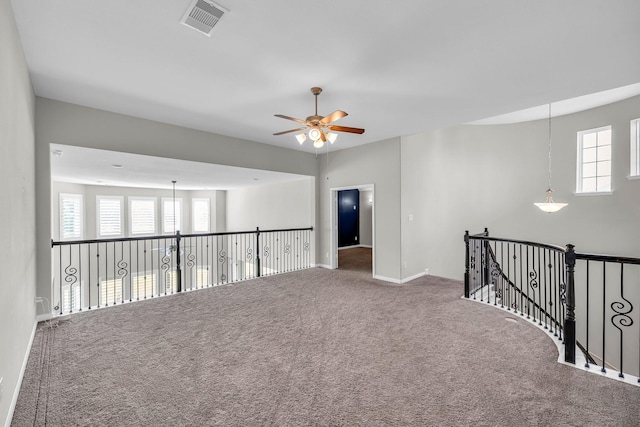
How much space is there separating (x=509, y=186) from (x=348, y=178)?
4.28 meters

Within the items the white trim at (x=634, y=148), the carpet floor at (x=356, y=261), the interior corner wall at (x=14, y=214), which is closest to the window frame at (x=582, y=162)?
the white trim at (x=634, y=148)

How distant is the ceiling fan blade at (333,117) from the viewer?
118 inches

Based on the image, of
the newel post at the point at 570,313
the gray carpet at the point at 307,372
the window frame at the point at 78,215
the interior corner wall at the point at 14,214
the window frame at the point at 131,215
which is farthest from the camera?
the window frame at the point at 131,215

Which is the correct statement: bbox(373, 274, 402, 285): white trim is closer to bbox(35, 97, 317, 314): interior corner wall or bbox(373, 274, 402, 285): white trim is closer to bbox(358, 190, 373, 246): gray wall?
bbox(35, 97, 317, 314): interior corner wall

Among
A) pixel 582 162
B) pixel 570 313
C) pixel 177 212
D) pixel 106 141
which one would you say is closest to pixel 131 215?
pixel 177 212

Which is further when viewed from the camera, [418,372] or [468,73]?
[468,73]

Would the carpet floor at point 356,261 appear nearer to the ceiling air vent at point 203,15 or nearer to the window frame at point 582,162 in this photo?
the window frame at point 582,162

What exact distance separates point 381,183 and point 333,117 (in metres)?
3.02

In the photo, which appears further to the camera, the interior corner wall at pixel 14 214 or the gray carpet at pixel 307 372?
the gray carpet at pixel 307 372

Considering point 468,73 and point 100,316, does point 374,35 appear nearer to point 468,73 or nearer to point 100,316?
point 468,73

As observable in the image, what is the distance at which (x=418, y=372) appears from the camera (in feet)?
8.20

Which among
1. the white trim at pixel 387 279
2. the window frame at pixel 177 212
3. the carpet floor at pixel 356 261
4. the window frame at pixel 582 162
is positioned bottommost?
the carpet floor at pixel 356 261

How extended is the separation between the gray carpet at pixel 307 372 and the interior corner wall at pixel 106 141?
1.36 metres

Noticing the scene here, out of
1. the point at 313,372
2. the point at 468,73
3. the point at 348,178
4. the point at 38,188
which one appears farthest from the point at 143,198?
the point at 468,73
